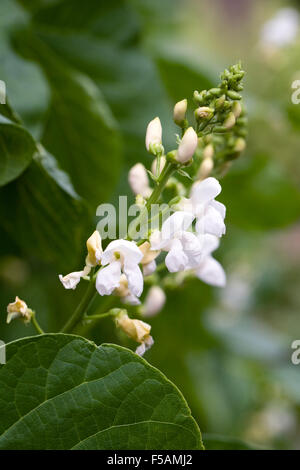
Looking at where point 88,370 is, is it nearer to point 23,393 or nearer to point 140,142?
point 23,393

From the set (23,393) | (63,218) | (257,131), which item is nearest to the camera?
(23,393)

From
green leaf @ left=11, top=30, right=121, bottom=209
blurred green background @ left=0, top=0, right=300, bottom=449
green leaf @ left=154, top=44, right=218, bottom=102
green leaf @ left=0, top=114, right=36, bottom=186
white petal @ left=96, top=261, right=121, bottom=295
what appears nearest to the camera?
white petal @ left=96, top=261, right=121, bottom=295

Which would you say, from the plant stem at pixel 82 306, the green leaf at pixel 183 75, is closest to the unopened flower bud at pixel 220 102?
the plant stem at pixel 82 306

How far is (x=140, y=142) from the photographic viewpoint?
3.72ft

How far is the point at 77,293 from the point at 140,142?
32 cm

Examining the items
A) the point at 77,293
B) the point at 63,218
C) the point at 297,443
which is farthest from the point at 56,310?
the point at 297,443

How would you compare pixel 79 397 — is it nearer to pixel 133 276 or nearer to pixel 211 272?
pixel 133 276

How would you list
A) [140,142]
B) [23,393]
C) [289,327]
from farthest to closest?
[289,327] → [140,142] → [23,393]

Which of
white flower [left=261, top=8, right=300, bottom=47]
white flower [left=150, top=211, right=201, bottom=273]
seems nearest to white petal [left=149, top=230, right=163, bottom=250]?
white flower [left=150, top=211, right=201, bottom=273]

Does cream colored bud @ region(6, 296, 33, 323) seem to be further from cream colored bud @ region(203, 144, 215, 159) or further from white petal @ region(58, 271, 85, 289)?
cream colored bud @ region(203, 144, 215, 159)

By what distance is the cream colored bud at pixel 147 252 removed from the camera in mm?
574

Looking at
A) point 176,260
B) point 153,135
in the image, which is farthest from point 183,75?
point 176,260

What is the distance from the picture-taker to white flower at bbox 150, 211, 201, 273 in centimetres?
55

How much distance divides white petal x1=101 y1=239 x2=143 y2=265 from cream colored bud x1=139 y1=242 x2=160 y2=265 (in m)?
0.03
